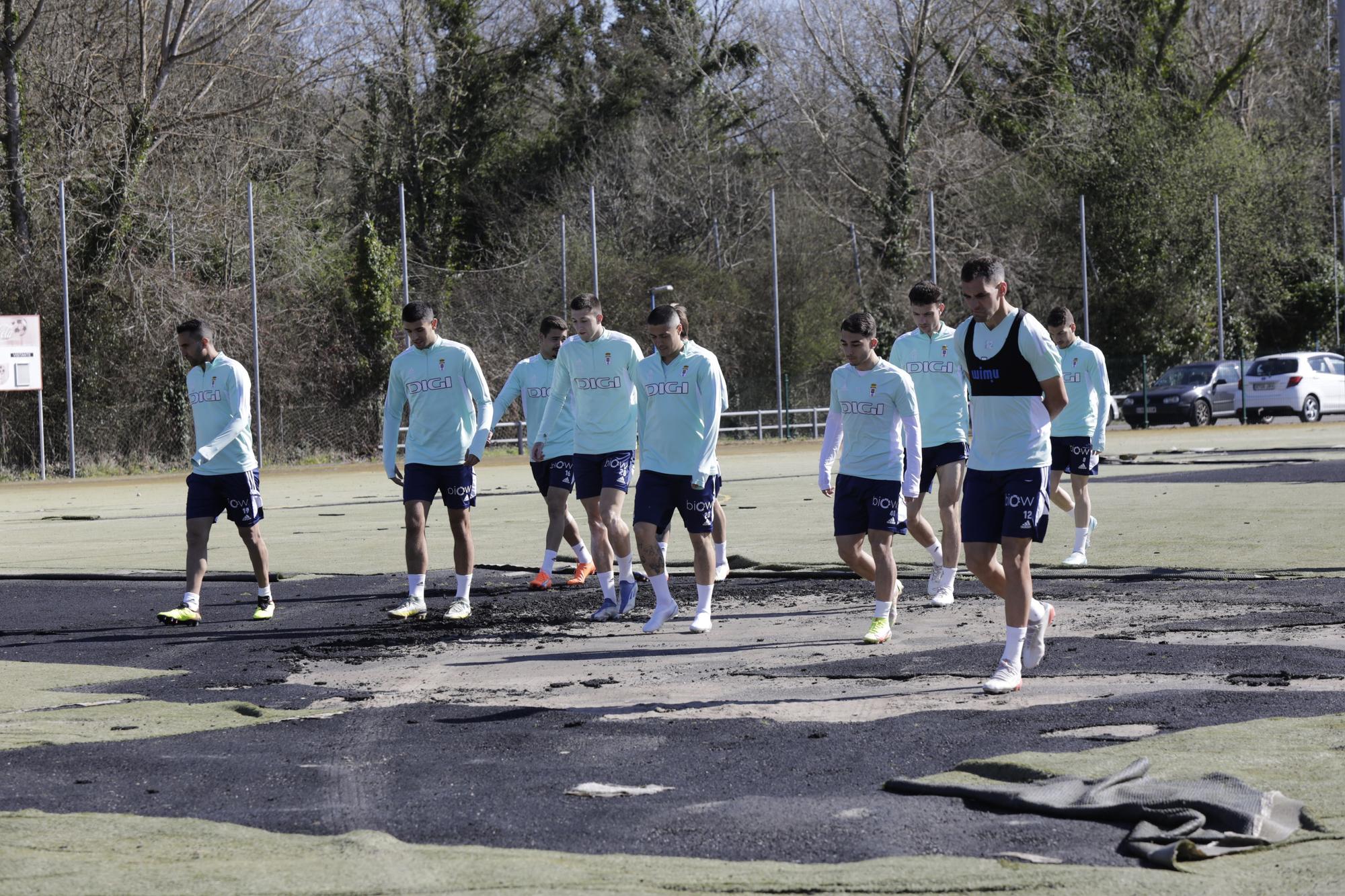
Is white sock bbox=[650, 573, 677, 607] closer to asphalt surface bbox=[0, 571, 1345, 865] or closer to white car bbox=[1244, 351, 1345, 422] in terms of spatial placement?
asphalt surface bbox=[0, 571, 1345, 865]

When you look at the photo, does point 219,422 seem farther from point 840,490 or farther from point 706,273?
point 706,273

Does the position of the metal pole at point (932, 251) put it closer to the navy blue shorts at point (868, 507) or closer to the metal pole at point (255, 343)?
the metal pole at point (255, 343)

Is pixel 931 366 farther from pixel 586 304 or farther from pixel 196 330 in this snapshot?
pixel 196 330

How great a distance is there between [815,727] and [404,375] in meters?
4.89

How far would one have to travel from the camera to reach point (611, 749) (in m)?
6.11

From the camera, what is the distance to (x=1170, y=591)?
10227 millimetres

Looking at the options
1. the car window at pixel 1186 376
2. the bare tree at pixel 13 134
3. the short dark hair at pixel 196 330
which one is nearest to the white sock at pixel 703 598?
the short dark hair at pixel 196 330

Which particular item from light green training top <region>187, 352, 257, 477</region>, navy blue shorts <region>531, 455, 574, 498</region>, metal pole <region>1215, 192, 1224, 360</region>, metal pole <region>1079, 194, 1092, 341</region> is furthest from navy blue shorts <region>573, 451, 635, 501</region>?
metal pole <region>1215, 192, 1224, 360</region>

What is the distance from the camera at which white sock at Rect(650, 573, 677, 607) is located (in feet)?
31.2

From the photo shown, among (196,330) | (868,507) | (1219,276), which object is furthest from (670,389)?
(1219,276)

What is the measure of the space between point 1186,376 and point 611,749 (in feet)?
120

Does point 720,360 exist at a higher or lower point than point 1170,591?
higher

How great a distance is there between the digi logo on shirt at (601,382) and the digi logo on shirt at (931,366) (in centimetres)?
194

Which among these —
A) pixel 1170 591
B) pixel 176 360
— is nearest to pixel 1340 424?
pixel 176 360
